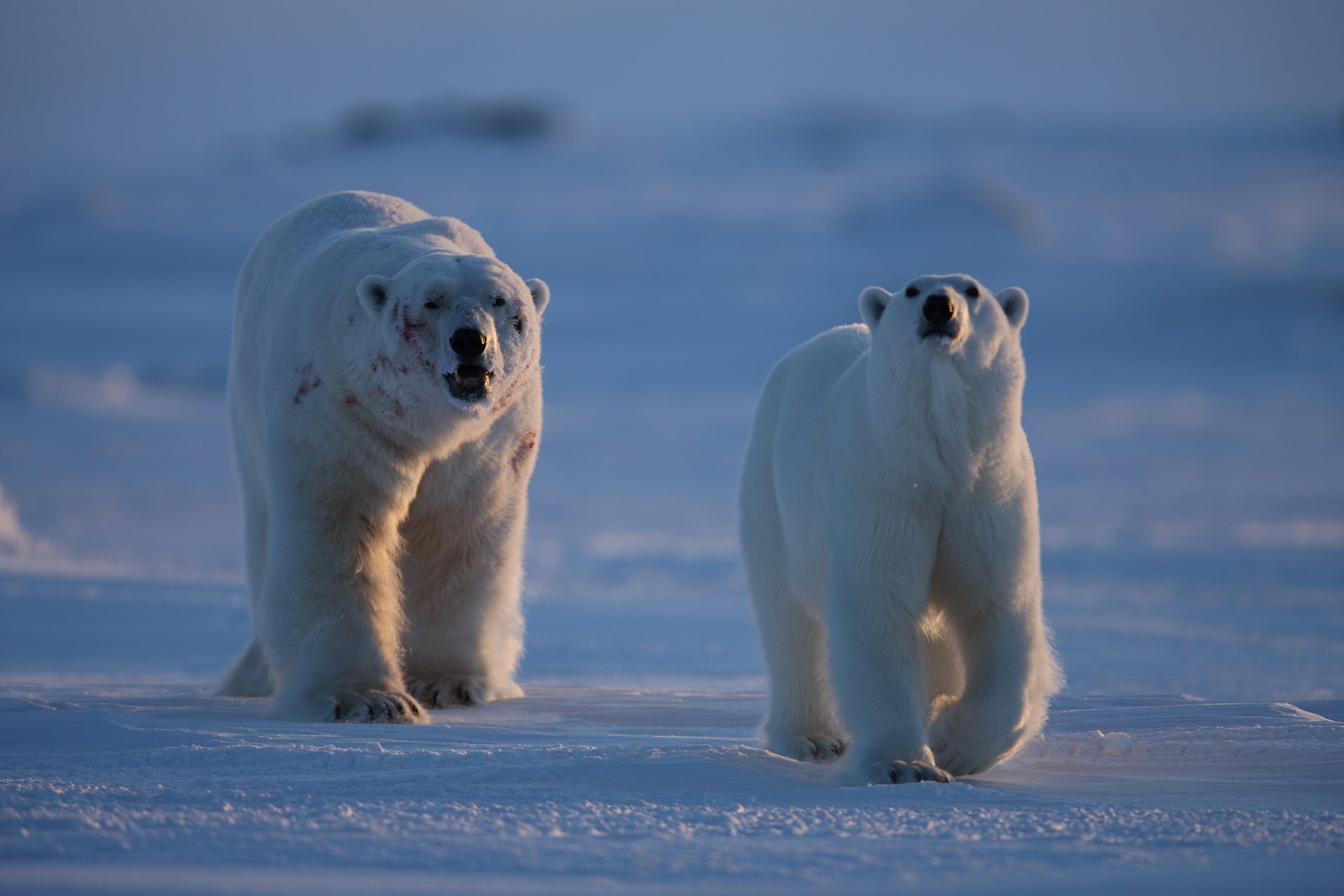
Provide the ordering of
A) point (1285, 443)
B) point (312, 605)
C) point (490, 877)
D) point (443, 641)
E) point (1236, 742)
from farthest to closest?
point (1285, 443) → point (443, 641) → point (312, 605) → point (1236, 742) → point (490, 877)

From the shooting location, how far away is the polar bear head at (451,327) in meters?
4.86

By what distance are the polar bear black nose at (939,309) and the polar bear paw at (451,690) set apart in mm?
2597

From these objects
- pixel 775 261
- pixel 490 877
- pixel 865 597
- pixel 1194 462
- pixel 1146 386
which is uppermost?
pixel 775 261

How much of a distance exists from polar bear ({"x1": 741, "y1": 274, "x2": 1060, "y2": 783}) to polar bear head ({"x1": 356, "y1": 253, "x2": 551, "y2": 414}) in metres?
1.29

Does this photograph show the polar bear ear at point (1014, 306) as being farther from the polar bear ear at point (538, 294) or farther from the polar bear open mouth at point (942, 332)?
the polar bear ear at point (538, 294)

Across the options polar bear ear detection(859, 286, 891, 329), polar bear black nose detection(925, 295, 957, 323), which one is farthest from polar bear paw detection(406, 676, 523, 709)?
polar bear black nose detection(925, 295, 957, 323)

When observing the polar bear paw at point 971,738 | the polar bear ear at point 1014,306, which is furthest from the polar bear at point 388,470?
the polar bear paw at point 971,738

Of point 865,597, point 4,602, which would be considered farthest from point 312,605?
point 4,602

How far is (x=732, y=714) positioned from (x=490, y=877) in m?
2.64

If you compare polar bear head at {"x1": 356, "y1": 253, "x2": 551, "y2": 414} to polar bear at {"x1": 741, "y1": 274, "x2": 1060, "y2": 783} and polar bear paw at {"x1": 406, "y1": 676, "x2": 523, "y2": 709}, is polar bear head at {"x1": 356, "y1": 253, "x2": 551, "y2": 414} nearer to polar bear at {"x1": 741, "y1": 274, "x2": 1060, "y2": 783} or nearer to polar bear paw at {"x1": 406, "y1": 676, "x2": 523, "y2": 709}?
polar bear paw at {"x1": 406, "y1": 676, "x2": 523, "y2": 709}

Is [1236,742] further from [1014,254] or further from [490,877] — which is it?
[1014,254]

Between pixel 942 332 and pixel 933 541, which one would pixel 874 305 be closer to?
pixel 942 332

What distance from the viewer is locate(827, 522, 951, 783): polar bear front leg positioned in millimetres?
3760

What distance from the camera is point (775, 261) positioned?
32312 mm
